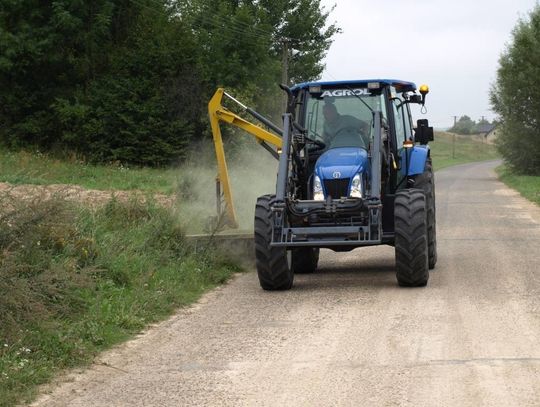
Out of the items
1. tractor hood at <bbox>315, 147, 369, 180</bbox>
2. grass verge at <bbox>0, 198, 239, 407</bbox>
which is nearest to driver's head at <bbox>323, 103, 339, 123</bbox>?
tractor hood at <bbox>315, 147, 369, 180</bbox>

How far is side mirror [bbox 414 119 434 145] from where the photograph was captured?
49.8ft

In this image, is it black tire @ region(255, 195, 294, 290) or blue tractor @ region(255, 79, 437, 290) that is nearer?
blue tractor @ region(255, 79, 437, 290)

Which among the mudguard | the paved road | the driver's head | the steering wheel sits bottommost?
the paved road

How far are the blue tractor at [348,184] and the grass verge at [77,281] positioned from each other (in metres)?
1.35

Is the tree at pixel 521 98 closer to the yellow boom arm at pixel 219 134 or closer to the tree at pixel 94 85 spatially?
the tree at pixel 94 85

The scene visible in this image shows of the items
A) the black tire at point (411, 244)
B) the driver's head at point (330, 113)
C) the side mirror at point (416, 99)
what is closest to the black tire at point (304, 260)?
the driver's head at point (330, 113)

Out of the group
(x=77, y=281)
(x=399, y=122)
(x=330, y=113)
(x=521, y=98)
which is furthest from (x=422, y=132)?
(x=521, y=98)

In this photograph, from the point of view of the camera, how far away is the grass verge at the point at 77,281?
896 cm

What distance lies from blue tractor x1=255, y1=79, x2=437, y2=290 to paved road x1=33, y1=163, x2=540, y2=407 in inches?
19.0

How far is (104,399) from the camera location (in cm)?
764

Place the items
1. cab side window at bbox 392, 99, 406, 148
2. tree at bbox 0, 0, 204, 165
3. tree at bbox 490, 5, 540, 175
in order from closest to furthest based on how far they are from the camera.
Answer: cab side window at bbox 392, 99, 406, 148 < tree at bbox 0, 0, 204, 165 < tree at bbox 490, 5, 540, 175

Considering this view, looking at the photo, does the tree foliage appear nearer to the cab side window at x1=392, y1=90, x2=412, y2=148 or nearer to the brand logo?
the cab side window at x1=392, y1=90, x2=412, y2=148

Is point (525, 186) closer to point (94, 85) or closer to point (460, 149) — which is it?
point (94, 85)

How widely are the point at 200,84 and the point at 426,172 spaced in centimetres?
3214
